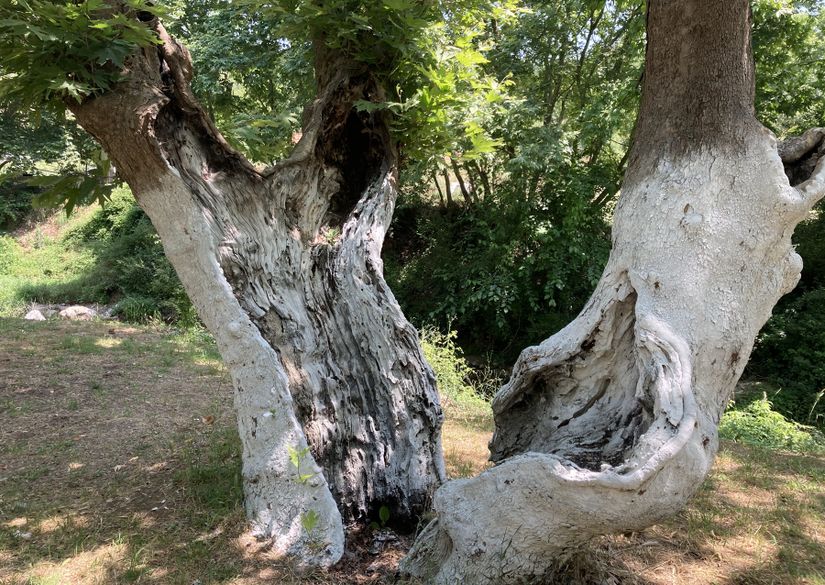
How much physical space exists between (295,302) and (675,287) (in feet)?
7.41

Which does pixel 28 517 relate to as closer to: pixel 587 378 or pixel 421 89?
pixel 587 378

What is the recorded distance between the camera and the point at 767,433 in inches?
265

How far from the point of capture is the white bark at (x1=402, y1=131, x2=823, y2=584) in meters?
2.23

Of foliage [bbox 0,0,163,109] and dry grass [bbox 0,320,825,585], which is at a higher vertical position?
foliage [bbox 0,0,163,109]

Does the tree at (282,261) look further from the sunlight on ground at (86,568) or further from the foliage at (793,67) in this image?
the foliage at (793,67)

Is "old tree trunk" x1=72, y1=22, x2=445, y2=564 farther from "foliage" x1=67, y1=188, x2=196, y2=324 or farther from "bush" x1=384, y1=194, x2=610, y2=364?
"foliage" x1=67, y1=188, x2=196, y2=324

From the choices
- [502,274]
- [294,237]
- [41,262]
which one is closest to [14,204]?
[41,262]

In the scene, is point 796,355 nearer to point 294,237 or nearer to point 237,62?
point 294,237

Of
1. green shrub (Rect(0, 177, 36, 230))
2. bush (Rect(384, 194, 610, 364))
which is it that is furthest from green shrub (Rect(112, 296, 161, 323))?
green shrub (Rect(0, 177, 36, 230))

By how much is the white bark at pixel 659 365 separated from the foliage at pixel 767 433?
432cm

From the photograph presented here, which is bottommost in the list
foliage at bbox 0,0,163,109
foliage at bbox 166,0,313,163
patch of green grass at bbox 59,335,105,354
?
patch of green grass at bbox 59,335,105,354

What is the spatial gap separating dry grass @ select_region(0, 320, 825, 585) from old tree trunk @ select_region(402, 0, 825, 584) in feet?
1.76

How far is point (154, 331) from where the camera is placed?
407 inches

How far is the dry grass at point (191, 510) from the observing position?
9.55ft
